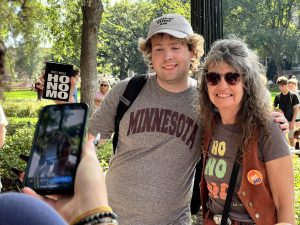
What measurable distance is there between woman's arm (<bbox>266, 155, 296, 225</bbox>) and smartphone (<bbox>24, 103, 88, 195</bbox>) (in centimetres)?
120

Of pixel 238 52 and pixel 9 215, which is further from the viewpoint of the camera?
pixel 238 52

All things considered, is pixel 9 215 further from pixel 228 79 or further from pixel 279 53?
pixel 279 53

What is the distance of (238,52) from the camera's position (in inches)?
101

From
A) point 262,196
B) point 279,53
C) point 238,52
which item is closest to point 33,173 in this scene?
point 262,196

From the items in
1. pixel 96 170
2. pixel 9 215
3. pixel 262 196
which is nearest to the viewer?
pixel 9 215

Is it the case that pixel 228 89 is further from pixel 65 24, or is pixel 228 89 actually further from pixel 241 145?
pixel 65 24

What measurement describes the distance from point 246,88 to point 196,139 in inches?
17.8

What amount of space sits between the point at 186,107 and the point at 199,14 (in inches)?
75.4

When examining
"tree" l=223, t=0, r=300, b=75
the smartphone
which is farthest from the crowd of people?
"tree" l=223, t=0, r=300, b=75

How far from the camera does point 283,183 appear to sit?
7.56ft

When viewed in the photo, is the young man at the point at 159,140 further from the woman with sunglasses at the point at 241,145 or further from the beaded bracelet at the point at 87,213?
the beaded bracelet at the point at 87,213

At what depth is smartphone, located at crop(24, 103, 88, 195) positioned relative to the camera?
135 centimetres

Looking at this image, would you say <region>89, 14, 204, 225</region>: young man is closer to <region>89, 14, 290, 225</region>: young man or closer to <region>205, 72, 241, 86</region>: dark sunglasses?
<region>89, 14, 290, 225</region>: young man

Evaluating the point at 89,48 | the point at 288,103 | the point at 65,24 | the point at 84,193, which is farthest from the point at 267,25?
the point at 84,193
